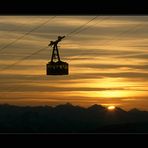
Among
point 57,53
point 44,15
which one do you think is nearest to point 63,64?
point 57,53

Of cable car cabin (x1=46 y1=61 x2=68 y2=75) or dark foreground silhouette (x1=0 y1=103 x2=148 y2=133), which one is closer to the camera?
Answer: dark foreground silhouette (x1=0 y1=103 x2=148 y2=133)

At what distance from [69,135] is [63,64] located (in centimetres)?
813

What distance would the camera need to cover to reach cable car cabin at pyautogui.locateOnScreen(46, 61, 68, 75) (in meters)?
10.5

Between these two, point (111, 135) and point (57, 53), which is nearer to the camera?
point (111, 135)

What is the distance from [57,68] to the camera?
1053cm

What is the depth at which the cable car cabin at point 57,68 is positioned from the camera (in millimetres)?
10523

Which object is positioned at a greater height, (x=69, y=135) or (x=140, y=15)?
(x=140, y=15)

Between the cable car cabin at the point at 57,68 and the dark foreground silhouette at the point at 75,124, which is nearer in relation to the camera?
the dark foreground silhouette at the point at 75,124

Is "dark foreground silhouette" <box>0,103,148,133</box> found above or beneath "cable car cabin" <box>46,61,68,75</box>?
beneath
